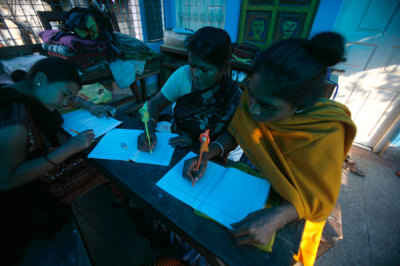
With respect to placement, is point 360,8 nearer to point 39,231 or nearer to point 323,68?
point 323,68

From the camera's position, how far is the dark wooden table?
2.06 ft

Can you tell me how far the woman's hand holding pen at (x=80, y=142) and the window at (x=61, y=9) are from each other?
233cm

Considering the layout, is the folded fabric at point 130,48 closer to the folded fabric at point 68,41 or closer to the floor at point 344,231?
the folded fabric at point 68,41

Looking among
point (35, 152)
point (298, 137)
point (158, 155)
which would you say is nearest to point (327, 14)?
point (298, 137)

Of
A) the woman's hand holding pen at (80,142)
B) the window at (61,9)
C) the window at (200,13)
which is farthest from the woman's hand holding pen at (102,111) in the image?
the window at (200,13)

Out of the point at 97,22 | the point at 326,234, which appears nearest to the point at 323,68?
the point at 326,234

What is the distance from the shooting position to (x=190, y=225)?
701mm

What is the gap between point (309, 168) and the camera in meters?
0.76

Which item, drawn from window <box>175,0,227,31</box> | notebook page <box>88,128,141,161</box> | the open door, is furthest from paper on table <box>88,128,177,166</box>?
window <box>175,0,227,31</box>

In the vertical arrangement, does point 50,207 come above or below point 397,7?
below

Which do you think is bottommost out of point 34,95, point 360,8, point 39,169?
point 39,169

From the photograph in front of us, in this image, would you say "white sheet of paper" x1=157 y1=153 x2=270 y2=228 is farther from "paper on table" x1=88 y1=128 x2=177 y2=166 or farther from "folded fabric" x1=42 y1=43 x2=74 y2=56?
"folded fabric" x1=42 y1=43 x2=74 y2=56

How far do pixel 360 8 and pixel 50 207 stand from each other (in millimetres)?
3826

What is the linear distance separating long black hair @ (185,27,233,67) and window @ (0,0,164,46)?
2505 millimetres
